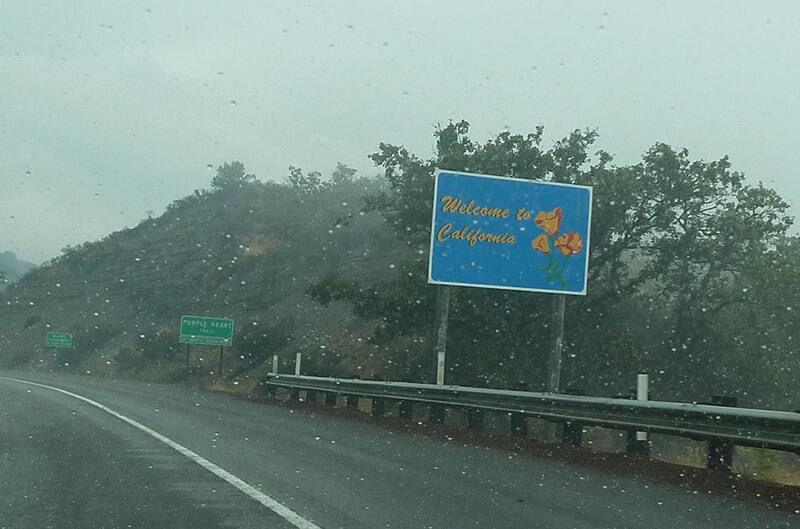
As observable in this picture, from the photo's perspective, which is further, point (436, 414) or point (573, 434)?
point (436, 414)

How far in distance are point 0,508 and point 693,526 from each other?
5.50 meters

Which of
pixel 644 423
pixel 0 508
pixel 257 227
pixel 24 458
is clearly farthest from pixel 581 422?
pixel 257 227

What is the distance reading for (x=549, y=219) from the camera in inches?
846

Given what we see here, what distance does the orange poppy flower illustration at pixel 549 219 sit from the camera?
21.5 meters

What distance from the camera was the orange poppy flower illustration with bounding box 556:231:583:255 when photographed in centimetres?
2127

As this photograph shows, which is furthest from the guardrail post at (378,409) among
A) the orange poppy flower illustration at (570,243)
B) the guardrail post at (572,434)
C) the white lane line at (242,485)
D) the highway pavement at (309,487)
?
the guardrail post at (572,434)

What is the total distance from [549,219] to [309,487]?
1327 cm

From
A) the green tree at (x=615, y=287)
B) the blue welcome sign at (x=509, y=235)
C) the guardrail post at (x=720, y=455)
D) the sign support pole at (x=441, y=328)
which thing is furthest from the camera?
the green tree at (x=615, y=287)

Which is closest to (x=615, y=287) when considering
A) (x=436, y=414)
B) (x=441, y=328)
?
(x=441, y=328)

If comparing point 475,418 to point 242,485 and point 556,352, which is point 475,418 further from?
point 242,485

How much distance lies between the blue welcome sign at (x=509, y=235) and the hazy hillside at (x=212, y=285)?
814 inches

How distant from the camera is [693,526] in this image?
7766 millimetres

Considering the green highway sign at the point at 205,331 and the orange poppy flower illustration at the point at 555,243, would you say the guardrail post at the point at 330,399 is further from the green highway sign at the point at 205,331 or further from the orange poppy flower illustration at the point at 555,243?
the green highway sign at the point at 205,331

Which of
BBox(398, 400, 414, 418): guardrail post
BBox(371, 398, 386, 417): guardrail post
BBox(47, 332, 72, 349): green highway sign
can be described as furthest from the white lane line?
BBox(47, 332, 72, 349): green highway sign
